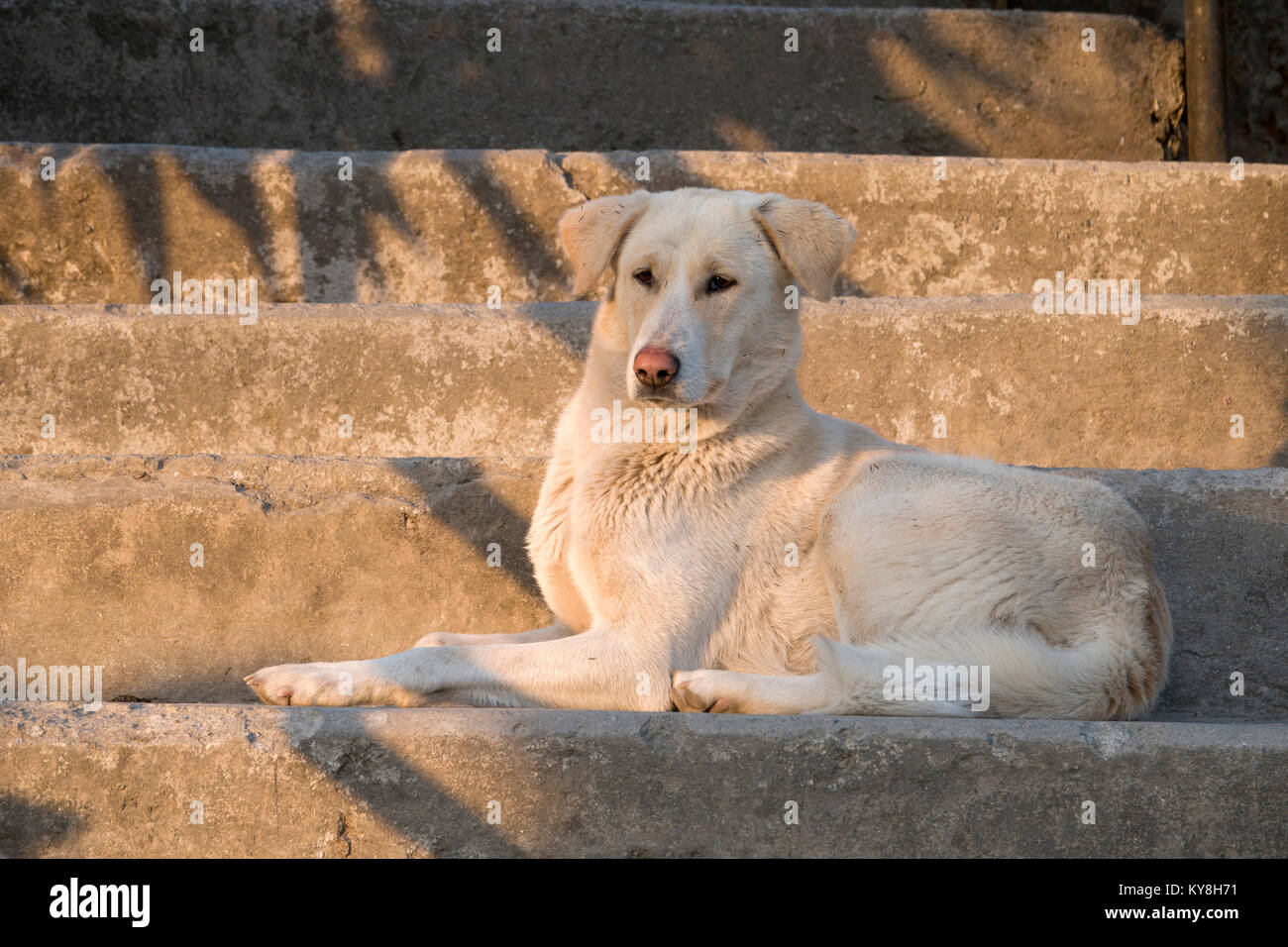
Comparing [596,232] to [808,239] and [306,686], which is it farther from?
[306,686]

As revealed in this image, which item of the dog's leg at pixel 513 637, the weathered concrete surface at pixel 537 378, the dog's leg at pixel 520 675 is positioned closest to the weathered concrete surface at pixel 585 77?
the weathered concrete surface at pixel 537 378

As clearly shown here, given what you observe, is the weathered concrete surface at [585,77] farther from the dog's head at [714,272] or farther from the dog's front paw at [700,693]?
the dog's front paw at [700,693]

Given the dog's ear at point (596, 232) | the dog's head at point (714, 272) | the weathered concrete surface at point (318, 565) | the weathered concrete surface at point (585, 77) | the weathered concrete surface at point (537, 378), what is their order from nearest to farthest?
the dog's head at point (714, 272) < the dog's ear at point (596, 232) < the weathered concrete surface at point (318, 565) < the weathered concrete surface at point (537, 378) < the weathered concrete surface at point (585, 77)

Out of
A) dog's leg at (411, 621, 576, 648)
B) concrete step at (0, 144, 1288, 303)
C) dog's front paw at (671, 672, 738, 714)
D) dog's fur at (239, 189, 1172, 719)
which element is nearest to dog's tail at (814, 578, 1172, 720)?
dog's fur at (239, 189, 1172, 719)

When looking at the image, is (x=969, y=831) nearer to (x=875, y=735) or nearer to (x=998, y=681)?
(x=875, y=735)

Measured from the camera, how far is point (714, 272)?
3.78 m

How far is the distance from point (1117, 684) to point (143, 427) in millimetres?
3420

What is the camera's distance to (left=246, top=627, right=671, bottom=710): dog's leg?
133 inches

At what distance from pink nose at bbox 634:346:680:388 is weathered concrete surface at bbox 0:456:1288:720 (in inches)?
35.5

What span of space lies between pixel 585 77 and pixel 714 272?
3.47 meters

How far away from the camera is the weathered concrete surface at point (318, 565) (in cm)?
406

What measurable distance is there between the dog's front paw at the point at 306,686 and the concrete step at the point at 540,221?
8.35ft

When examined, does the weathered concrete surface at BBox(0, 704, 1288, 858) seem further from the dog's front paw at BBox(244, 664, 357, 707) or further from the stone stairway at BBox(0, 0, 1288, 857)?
the dog's front paw at BBox(244, 664, 357, 707)

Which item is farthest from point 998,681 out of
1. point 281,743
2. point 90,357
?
point 90,357
